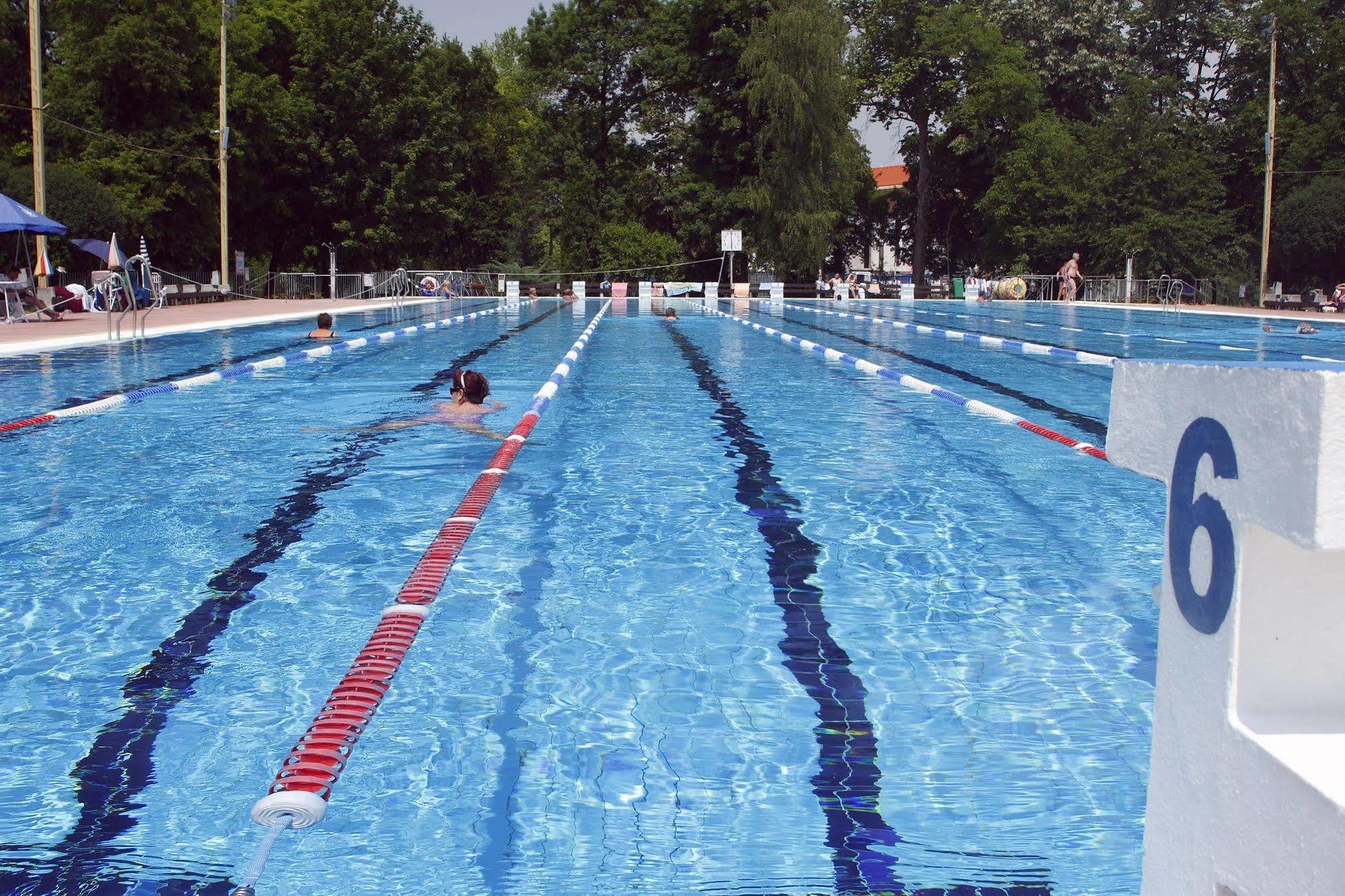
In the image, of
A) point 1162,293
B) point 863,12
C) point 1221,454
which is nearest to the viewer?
point 1221,454

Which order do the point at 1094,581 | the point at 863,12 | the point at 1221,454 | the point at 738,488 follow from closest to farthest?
the point at 1221,454
the point at 1094,581
the point at 738,488
the point at 863,12

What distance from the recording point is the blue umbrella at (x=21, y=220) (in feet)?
65.1

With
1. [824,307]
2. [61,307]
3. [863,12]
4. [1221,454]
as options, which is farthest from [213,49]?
[1221,454]

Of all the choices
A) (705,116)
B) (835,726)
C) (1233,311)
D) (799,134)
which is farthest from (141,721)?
(705,116)

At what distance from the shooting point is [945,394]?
448 inches

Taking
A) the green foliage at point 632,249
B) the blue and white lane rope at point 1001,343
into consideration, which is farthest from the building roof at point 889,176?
the blue and white lane rope at point 1001,343

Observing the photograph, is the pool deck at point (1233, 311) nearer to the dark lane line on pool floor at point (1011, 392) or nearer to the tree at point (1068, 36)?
the dark lane line on pool floor at point (1011, 392)

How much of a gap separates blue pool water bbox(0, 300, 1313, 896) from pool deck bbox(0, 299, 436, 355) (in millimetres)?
7758

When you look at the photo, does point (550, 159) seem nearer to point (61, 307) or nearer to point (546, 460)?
point (61, 307)

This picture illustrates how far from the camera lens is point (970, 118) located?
49000mm

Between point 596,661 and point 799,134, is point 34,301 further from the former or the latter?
point 799,134

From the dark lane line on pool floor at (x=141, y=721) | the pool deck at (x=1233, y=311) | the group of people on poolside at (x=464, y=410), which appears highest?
the pool deck at (x=1233, y=311)

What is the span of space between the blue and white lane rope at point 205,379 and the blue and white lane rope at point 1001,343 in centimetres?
907

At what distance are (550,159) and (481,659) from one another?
46.7m
